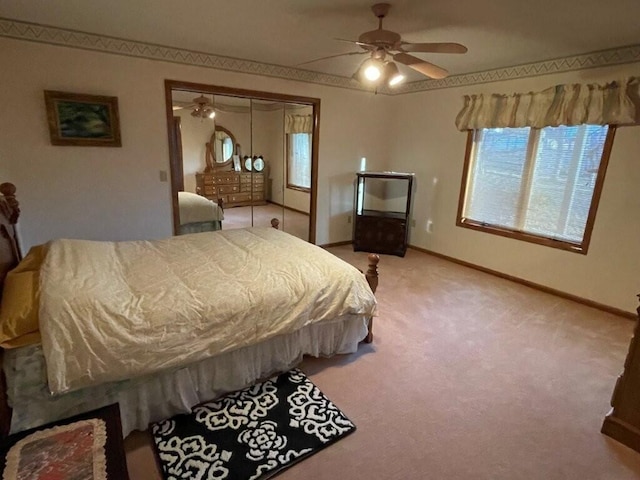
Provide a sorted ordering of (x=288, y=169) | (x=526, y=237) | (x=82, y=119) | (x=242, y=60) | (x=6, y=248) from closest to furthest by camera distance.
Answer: (x=6, y=248) → (x=82, y=119) → (x=242, y=60) → (x=526, y=237) → (x=288, y=169)

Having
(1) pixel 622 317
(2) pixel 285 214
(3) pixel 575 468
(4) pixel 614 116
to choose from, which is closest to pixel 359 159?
(2) pixel 285 214

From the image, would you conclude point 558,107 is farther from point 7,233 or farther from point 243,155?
point 7,233

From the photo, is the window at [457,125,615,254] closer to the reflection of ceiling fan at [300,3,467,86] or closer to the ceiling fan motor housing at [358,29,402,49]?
the reflection of ceiling fan at [300,3,467,86]

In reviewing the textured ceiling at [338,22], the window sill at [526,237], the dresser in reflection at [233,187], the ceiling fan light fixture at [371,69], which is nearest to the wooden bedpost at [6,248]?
the textured ceiling at [338,22]

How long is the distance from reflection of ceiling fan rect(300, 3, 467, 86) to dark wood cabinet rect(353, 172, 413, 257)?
7.60ft

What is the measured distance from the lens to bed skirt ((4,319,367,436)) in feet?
4.93

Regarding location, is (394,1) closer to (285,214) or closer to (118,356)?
(118,356)

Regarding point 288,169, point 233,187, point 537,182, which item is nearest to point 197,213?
point 233,187

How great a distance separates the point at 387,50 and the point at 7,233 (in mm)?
2716

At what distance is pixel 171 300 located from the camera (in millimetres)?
1806

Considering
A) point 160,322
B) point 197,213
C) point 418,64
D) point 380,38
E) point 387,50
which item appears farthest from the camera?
point 197,213

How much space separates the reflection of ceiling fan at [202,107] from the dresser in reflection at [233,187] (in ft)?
2.19

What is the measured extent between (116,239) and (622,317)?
5168 millimetres

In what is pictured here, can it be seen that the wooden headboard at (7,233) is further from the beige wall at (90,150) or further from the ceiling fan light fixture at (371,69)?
the ceiling fan light fixture at (371,69)
